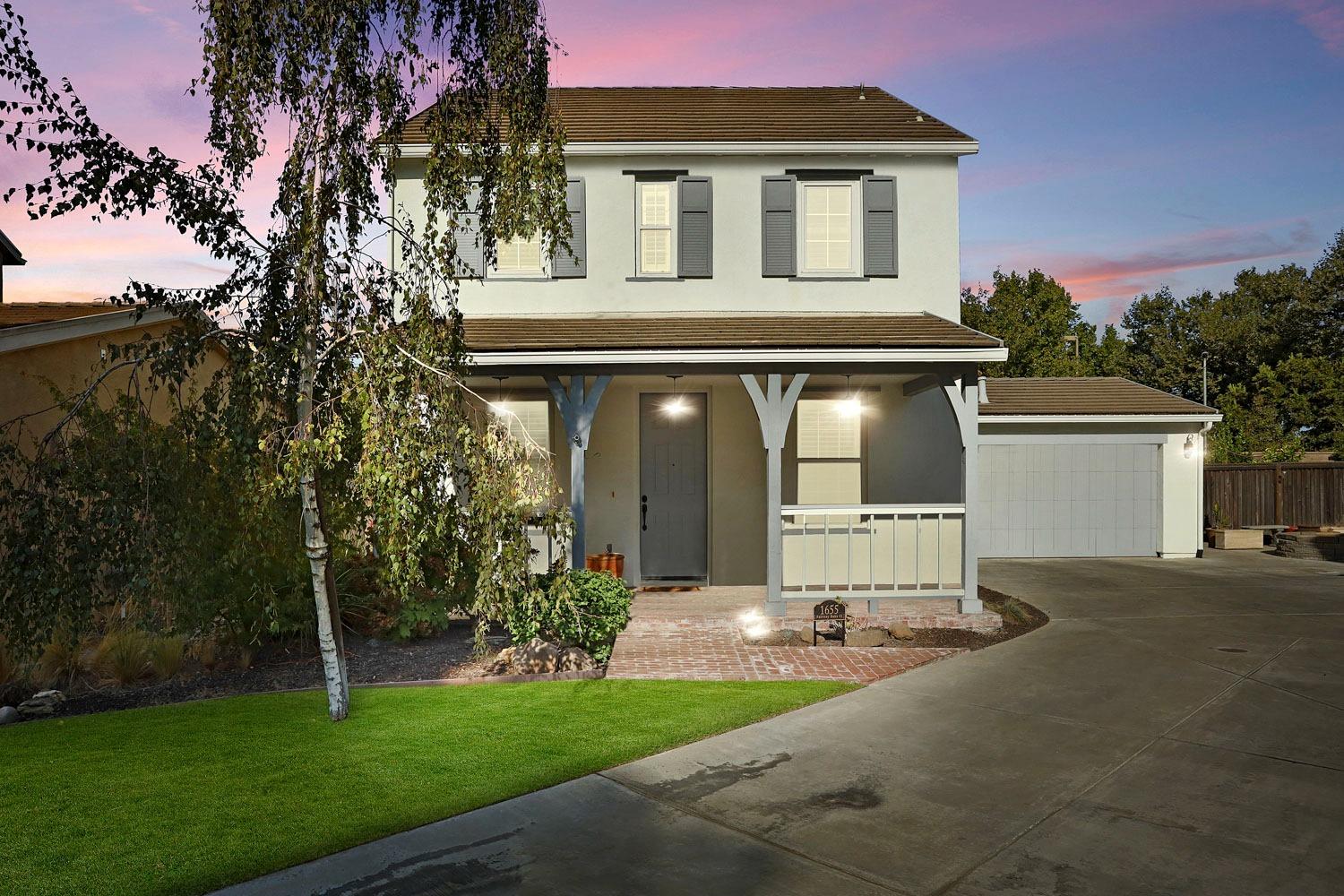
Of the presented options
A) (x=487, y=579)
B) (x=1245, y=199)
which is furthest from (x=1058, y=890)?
(x=1245, y=199)

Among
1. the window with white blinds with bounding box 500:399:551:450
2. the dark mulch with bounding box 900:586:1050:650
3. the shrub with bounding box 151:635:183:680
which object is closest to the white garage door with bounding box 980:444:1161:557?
the dark mulch with bounding box 900:586:1050:650

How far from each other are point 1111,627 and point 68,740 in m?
9.64

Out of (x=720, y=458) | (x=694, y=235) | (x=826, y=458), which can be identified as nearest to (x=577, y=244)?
(x=694, y=235)

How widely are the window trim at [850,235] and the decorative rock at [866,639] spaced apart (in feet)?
15.6

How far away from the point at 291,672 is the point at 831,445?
758 cm

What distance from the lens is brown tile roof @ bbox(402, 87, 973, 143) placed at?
11393 millimetres

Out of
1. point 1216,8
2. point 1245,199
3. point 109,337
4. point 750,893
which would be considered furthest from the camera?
point 1245,199

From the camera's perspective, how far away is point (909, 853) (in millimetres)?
4238

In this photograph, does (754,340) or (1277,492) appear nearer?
(754,340)

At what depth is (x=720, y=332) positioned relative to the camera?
1019cm

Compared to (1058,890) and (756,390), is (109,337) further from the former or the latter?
(1058,890)

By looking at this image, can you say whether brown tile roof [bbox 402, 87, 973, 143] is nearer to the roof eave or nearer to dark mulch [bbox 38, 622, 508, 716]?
the roof eave

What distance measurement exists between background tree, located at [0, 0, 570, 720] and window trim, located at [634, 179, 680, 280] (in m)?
5.27

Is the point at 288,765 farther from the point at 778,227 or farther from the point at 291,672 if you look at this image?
the point at 778,227
